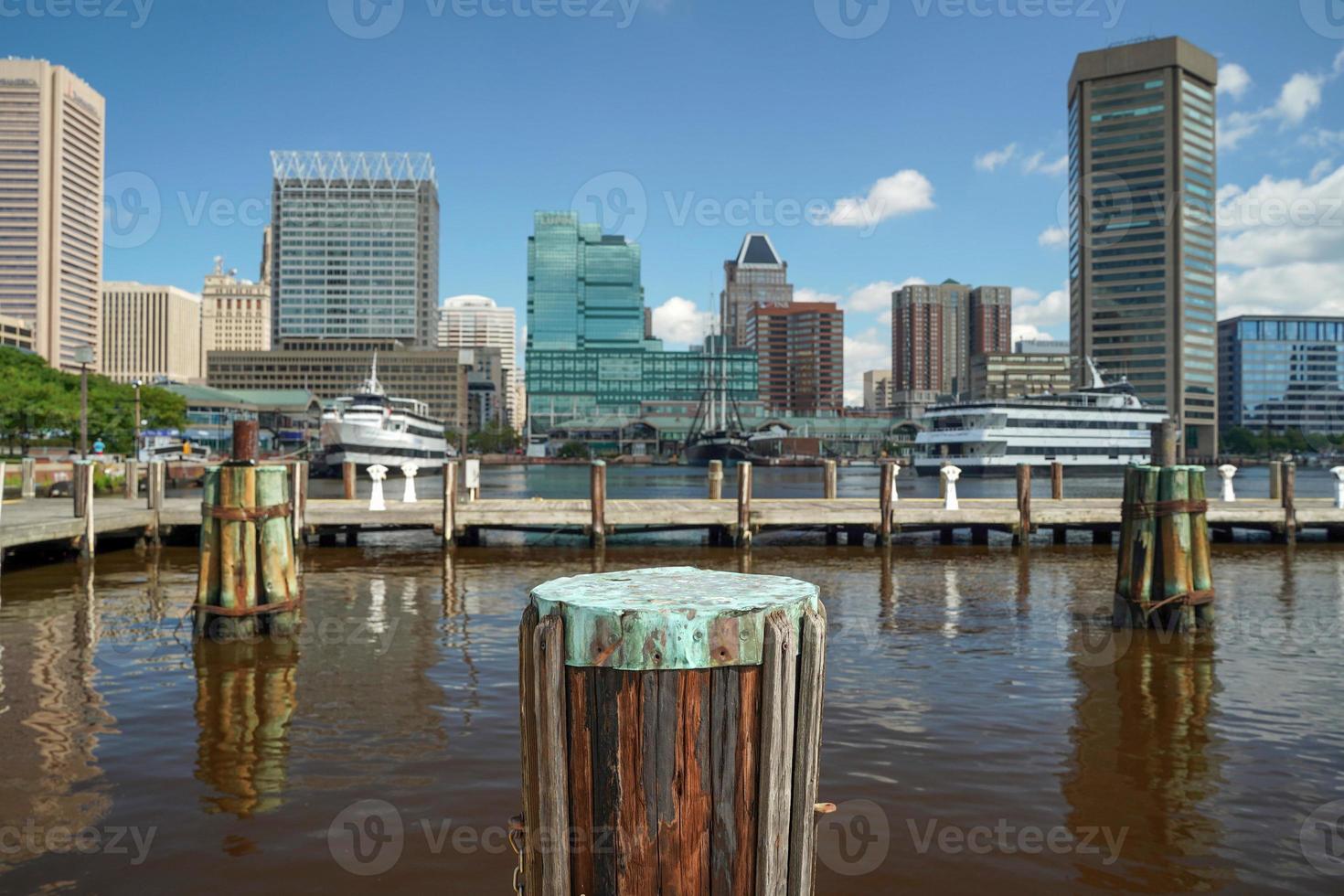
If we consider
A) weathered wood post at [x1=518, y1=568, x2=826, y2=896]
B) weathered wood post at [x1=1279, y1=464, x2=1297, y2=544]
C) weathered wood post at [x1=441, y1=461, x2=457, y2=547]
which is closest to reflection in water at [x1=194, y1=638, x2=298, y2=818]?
weathered wood post at [x1=518, y1=568, x2=826, y2=896]

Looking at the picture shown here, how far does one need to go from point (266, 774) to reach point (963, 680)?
341 inches

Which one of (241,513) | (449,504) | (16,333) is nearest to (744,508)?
(449,504)

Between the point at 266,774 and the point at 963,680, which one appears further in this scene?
the point at 963,680

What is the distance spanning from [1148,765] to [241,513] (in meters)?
12.6

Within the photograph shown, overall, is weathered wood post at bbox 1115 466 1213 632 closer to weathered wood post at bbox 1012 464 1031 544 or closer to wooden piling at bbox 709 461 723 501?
weathered wood post at bbox 1012 464 1031 544

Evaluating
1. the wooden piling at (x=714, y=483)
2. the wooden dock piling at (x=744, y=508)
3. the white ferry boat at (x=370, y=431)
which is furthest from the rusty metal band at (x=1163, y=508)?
the white ferry boat at (x=370, y=431)

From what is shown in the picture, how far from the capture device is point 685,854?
3080 mm

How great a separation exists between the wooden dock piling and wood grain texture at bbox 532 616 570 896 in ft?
76.5

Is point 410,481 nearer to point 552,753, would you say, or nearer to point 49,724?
point 49,724

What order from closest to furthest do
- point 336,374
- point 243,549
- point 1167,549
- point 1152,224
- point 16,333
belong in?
point 243,549, point 1167,549, point 16,333, point 1152,224, point 336,374

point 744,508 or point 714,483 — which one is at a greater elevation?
point 714,483

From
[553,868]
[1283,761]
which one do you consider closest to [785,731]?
[553,868]

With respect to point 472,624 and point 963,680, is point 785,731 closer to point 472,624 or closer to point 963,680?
point 963,680

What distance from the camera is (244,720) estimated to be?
1029cm
